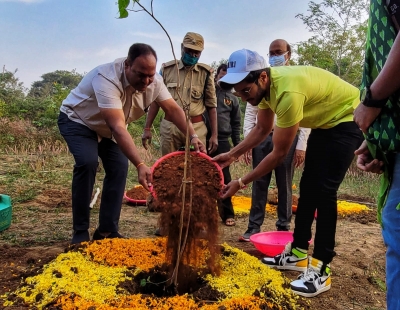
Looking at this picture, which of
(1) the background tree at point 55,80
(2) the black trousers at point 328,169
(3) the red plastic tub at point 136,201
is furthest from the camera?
(1) the background tree at point 55,80

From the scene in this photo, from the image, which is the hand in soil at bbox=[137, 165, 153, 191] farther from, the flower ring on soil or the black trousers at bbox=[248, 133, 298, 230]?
the black trousers at bbox=[248, 133, 298, 230]

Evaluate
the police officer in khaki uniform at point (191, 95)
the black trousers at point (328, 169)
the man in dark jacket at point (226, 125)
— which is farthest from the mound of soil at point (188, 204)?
the man in dark jacket at point (226, 125)

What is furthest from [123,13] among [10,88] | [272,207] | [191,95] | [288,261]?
[10,88]

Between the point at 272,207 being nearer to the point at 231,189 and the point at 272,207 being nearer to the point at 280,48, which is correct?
the point at 280,48

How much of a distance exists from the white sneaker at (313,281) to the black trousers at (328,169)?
0.19ft

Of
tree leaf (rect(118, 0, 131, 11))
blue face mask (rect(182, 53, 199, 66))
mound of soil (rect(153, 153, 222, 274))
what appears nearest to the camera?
tree leaf (rect(118, 0, 131, 11))

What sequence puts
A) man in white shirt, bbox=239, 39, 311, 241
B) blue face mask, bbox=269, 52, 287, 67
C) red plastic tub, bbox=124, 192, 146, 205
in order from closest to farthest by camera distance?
1. man in white shirt, bbox=239, 39, 311, 241
2. blue face mask, bbox=269, 52, 287, 67
3. red plastic tub, bbox=124, 192, 146, 205

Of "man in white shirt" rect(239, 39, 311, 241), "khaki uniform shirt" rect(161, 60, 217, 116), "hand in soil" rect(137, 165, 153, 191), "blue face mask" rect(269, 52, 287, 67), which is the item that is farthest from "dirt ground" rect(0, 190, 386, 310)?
"blue face mask" rect(269, 52, 287, 67)

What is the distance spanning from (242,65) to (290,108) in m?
0.40

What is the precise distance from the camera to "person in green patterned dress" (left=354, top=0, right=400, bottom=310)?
125 centimetres

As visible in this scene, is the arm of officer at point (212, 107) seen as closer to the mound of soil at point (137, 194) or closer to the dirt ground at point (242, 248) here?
the dirt ground at point (242, 248)

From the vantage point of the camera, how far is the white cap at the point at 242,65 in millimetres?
2492

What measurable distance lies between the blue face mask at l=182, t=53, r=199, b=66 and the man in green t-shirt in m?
1.54

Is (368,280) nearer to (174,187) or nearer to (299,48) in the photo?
(174,187)
